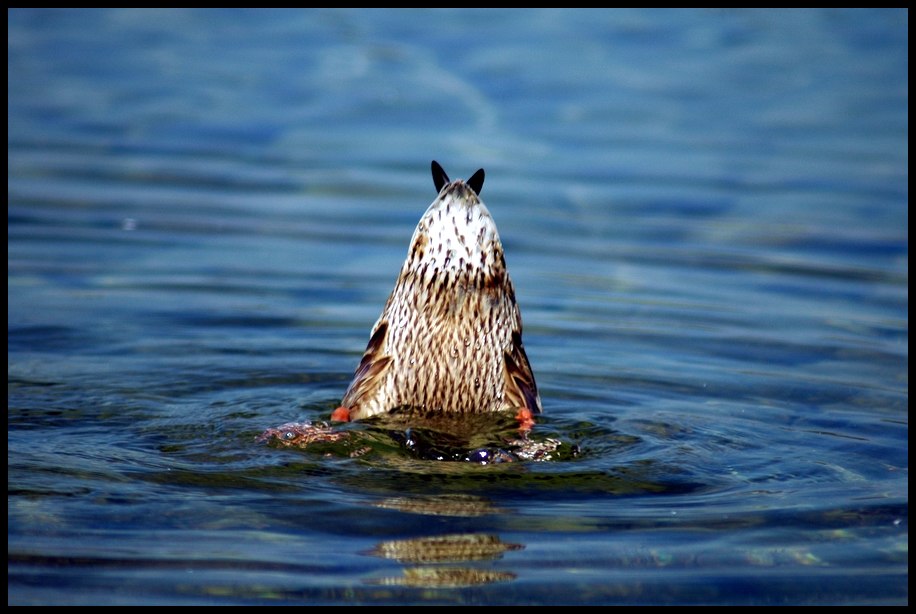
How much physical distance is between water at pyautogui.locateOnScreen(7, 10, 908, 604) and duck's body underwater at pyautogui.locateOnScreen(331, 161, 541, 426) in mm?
344

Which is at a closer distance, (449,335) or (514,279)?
(449,335)

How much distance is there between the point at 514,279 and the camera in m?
10.3

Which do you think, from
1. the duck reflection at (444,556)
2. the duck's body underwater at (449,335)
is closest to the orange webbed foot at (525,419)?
the duck's body underwater at (449,335)

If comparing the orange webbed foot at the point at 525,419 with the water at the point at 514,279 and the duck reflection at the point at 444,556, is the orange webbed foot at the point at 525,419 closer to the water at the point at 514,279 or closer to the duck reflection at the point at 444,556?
the water at the point at 514,279

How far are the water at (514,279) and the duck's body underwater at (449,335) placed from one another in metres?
0.34

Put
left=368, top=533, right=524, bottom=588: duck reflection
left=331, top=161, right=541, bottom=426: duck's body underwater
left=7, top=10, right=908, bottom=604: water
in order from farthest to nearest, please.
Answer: left=331, top=161, right=541, bottom=426: duck's body underwater
left=7, top=10, right=908, bottom=604: water
left=368, top=533, right=524, bottom=588: duck reflection

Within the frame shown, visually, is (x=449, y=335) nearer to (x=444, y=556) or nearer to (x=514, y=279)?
(x=444, y=556)

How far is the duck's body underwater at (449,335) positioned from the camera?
673 centimetres

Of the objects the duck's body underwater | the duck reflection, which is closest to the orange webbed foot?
the duck's body underwater

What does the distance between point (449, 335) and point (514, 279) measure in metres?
3.52

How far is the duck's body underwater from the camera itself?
22.1 ft

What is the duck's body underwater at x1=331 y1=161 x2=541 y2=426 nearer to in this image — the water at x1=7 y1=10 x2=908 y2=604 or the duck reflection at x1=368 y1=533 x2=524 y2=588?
the water at x1=7 y1=10 x2=908 y2=604

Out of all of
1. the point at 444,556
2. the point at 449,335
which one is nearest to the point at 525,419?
the point at 449,335

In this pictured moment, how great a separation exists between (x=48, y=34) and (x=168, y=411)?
12.8m
